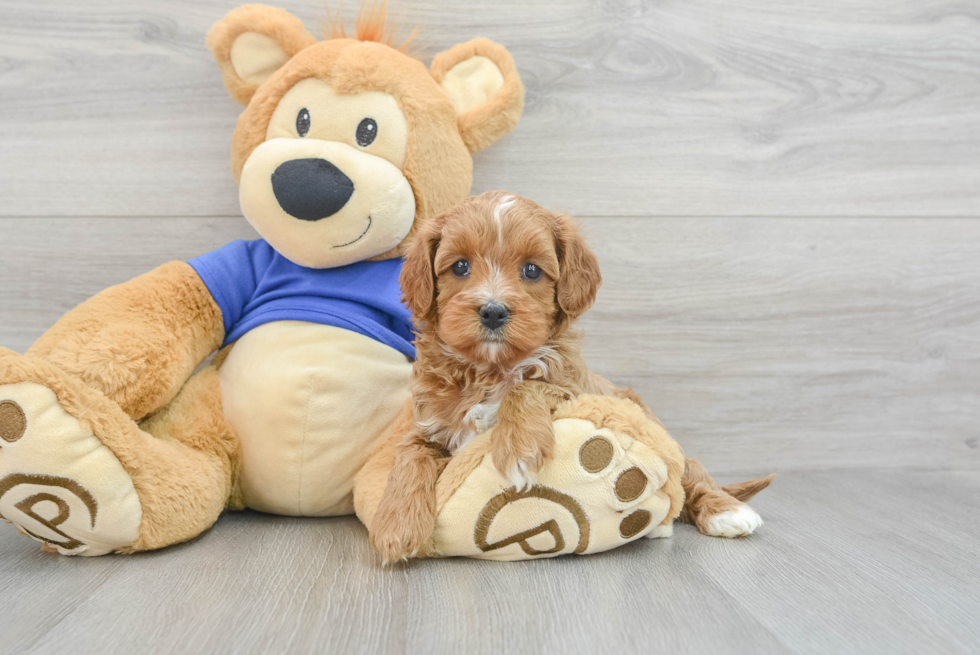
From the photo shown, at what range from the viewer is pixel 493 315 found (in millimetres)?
1219

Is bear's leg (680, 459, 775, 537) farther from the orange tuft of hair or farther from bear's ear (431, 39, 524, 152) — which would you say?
the orange tuft of hair

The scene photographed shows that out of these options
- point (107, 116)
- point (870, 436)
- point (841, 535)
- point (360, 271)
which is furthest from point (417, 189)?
point (870, 436)

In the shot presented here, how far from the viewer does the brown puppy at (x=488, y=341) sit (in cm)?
124

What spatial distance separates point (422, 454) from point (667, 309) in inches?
39.0

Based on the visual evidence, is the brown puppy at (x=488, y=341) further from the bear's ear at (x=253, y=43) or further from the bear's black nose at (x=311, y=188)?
the bear's ear at (x=253, y=43)

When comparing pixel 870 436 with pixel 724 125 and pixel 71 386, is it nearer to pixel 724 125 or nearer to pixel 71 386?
pixel 724 125

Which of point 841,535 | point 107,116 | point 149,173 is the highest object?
point 107,116

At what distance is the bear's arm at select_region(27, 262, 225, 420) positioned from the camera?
4.64ft

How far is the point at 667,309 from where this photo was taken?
204 centimetres

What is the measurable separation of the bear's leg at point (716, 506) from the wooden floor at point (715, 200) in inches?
1.9

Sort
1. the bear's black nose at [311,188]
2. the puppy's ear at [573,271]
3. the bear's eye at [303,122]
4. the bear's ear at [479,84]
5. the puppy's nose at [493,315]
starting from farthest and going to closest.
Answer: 1. the bear's ear at [479,84]
2. the bear's eye at [303,122]
3. the bear's black nose at [311,188]
4. the puppy's ear at [573,271]
5. the puppy's nose at [493,315]

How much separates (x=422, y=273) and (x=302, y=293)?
0.43 m

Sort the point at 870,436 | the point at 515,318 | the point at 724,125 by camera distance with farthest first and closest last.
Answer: the point at 870,436 → the point at 724,125 → the point at 515,318

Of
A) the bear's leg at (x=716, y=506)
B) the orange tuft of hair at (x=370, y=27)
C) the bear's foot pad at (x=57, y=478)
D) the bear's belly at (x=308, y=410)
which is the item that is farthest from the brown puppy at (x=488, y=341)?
the orange tuft of hair at (x=370, y=27)
